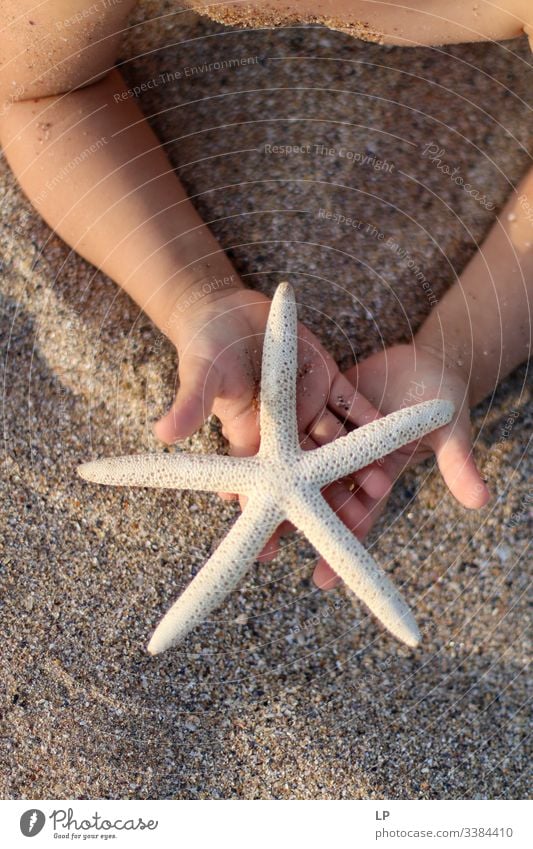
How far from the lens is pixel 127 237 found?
155 cm

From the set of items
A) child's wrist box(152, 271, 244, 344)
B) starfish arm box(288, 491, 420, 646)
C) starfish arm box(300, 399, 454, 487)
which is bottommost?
starfish arm box(288, 491, 420, 646)

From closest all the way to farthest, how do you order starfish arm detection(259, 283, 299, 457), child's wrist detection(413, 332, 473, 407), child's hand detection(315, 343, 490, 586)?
starfish arm detection(259, 283, 299, 457)
child's hand detection(315, 343, 490, 586)
child's wrist detection(413, 332, 473, 407)

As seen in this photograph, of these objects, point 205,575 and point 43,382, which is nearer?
point 205,575

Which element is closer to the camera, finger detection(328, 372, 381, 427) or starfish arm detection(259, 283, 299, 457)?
starfish arm detection(259, 283, 299, 457)

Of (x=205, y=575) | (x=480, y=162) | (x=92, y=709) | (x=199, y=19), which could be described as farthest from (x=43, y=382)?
(x=480, y=162)

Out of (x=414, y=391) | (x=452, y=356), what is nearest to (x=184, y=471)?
(x=414, y=391)

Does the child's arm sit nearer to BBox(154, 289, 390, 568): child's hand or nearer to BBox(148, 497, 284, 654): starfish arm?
BBox(154, 289, 390, 568): child's hand

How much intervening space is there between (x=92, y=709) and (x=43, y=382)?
683 millimetres

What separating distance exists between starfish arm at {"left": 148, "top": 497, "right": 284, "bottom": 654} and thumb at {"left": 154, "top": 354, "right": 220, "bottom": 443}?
0.62 ft

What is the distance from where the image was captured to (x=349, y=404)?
1479mm

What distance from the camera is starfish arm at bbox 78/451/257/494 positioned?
4.22 ft

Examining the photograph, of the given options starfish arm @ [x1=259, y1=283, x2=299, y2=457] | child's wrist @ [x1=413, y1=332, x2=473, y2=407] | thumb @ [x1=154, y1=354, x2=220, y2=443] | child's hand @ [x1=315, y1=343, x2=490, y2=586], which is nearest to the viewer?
thumb @ [x1=154, y1=354, x2=220, y2=443]

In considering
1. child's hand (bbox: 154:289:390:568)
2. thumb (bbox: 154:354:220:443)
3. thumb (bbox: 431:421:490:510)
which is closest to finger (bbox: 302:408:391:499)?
child's hand (bbox: 154:289:390:568)
